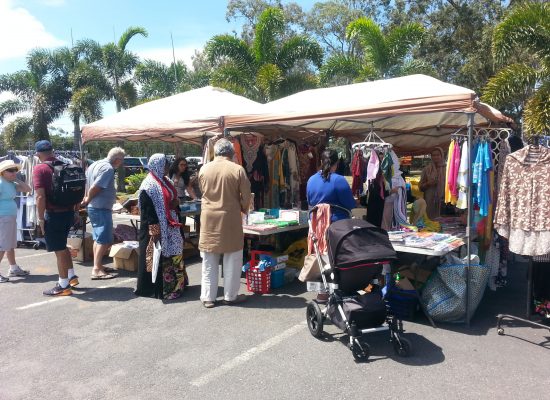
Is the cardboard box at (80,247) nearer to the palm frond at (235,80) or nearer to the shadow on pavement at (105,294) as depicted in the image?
the shadow on pavement at (105,294)

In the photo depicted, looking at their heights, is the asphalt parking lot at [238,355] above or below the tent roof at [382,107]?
below

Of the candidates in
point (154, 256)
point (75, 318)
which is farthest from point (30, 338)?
point (154, 256)

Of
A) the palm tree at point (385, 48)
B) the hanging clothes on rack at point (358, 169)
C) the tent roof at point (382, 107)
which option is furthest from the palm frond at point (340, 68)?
the hanging clothes on rack at point (358, 169)

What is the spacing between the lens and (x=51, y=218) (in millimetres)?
5730

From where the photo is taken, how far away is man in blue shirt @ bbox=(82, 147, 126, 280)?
251 inches

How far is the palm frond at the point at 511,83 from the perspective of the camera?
11648 millimetres

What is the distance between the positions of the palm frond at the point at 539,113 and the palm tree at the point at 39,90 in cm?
2263

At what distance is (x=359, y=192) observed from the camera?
640 cm

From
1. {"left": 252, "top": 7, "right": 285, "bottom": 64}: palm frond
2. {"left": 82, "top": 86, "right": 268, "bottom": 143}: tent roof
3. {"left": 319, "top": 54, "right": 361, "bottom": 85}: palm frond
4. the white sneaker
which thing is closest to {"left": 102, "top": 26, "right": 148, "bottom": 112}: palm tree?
{"left": 252, "top": 7, "right": 285, "bottom": 64}: palm frond

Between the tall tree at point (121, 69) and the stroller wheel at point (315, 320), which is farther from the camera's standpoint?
the tall tree at point (121, 69)

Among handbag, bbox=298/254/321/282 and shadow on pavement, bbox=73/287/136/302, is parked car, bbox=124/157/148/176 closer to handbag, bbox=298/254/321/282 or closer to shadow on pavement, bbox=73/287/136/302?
shadow on pavement, bbox=73/287/136/302

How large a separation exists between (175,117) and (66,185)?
233 cm

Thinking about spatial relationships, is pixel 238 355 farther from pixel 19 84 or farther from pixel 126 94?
pixel 19 84

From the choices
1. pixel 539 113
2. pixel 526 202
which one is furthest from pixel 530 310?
pixel 539 113
